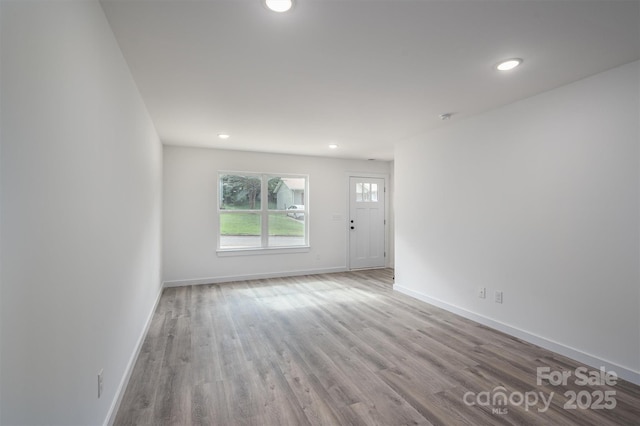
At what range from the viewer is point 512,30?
187cm

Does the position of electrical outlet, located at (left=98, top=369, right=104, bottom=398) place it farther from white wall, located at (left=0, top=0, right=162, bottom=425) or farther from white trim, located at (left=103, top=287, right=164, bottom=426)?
white trim, located at (left=103, top=287, right=164, bottom=426)

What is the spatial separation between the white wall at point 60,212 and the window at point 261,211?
11.3ft

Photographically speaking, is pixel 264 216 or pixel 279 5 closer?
pixel 279 5

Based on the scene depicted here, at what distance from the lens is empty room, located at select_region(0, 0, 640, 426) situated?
111 centimetres

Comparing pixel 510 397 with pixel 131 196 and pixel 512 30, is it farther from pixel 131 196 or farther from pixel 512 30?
pixel 131 196

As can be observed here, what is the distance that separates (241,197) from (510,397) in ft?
15.5

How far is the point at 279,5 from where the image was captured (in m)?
1.63

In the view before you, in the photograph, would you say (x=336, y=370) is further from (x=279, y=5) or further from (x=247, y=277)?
(x=247, y=277)

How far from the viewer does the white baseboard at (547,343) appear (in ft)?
7.65

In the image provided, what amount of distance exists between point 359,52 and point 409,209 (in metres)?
2.92

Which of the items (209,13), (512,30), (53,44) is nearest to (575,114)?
(512,30)

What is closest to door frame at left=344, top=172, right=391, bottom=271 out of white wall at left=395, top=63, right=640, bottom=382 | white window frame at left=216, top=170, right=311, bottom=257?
white window frame at left=216, top=170, right=311, bottom=257

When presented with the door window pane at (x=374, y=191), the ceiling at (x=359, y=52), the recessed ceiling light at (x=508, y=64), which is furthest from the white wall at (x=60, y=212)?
the door window pane at (x=374, y=191)

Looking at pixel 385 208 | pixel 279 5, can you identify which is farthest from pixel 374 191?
pixel 279 5
